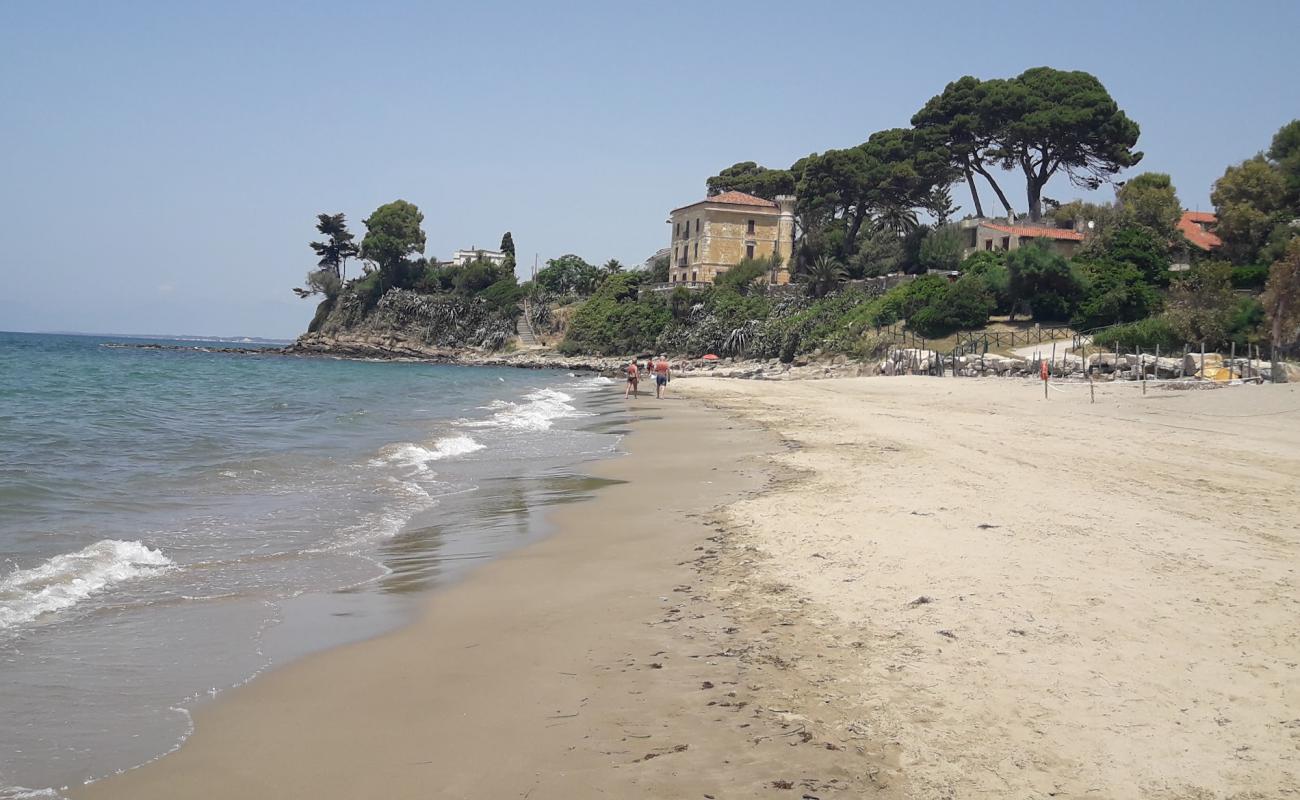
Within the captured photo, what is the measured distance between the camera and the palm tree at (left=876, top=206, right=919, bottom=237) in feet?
198

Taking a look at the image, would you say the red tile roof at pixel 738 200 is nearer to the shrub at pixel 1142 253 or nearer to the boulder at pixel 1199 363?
the shrub at pixel 1142 253

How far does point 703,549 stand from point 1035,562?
2.65 m

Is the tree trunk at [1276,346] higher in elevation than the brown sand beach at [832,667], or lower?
higher

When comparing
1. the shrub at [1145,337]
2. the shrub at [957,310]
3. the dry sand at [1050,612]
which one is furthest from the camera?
the shrub at [957,310]

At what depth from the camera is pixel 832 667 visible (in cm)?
477

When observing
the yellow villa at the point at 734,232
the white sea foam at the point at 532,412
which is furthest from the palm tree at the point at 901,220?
the white sea foam at the point at 532,412

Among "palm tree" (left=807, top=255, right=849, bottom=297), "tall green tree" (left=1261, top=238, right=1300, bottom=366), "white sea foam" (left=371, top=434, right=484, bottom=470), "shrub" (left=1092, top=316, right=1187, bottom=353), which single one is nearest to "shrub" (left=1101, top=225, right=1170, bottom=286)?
"shrub" (left=1092, top=316, right=1187, bottom=353)

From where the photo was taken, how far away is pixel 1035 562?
6.62 m

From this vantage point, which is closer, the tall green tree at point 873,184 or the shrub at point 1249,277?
the shrub at point 1249,277

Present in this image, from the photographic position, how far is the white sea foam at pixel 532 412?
2238 cm

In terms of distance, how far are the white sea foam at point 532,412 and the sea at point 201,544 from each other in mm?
778

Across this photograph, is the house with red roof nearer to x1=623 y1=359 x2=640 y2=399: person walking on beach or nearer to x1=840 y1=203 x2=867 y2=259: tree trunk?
x1=840 y1=203 x2=867 y2=259: tree trunk

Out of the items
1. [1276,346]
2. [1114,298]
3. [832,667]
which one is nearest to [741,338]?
[1114,298]

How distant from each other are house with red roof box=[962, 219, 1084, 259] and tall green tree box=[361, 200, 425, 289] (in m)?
57.6
